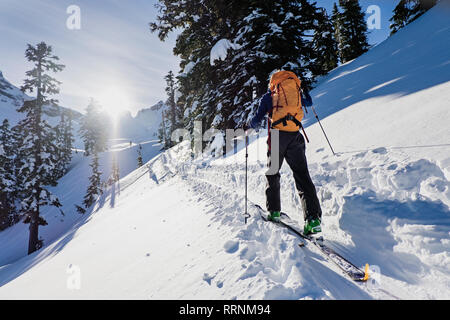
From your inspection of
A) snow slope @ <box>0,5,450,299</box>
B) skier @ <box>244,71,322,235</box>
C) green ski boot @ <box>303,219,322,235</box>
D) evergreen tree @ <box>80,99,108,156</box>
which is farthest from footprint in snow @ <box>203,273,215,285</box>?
evergreen tree @ <box>80,99,108,156</box>

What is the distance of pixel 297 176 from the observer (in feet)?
13.2

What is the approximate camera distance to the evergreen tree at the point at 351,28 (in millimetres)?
28797

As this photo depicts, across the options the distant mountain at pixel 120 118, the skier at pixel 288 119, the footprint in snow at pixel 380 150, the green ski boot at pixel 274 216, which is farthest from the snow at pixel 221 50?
the distant mountain at pixel 120 118

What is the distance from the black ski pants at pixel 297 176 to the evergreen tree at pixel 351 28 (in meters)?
33.5

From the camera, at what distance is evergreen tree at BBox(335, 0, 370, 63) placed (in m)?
28.8

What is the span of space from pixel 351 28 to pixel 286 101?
111 feet

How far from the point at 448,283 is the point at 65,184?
58.5 metres

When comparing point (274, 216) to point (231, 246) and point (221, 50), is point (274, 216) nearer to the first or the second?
point (231, 246)

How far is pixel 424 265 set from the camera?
2.70 metres

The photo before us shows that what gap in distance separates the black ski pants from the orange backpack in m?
0.19

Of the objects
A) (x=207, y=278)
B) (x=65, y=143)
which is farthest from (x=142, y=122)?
(x=207, y=278)

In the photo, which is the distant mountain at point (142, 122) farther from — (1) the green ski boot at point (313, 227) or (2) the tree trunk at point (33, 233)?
(1) the green ski boot at point (313, 227)

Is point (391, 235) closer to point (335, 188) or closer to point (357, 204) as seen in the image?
point (357, 204)
